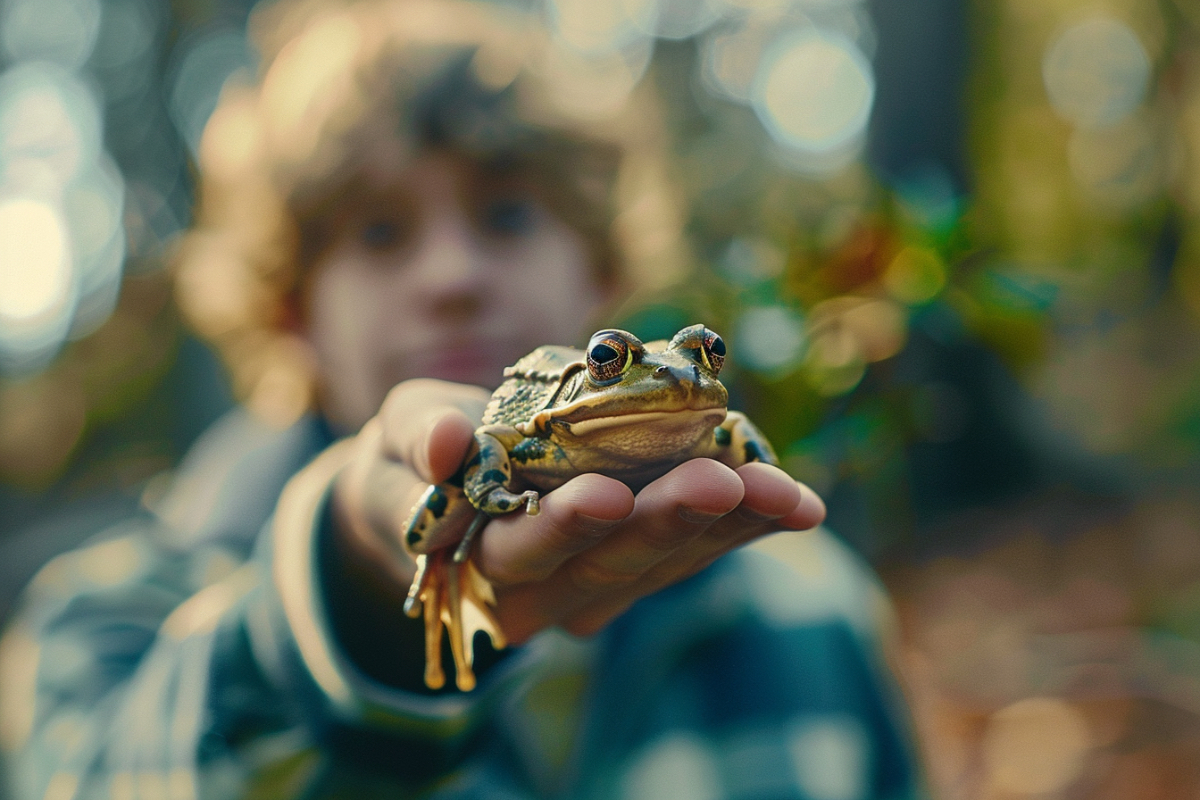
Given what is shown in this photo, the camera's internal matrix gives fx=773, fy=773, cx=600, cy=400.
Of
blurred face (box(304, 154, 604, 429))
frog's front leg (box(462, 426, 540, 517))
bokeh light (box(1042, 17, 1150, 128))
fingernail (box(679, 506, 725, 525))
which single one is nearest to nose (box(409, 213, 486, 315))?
blurred face (box(304, 154, 604, 429))

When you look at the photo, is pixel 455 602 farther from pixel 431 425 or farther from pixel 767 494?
pixel 767 494

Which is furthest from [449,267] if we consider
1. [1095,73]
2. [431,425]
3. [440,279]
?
[1095,73]

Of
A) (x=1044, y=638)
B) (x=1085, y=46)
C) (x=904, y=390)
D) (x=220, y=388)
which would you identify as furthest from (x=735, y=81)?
(x=220, y=388)

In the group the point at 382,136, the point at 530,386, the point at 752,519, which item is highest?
the point at 382,136

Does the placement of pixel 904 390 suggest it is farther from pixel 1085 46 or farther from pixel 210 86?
pixel 210 86

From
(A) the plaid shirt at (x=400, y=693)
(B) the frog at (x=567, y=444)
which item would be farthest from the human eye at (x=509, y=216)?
(B) the frog at (x=567, y=444)

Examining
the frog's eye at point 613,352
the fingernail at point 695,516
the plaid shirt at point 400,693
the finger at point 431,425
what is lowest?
the plaid shirt at point 400,693

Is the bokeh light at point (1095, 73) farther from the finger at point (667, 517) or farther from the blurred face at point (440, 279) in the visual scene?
the finger at point (667, 517)
